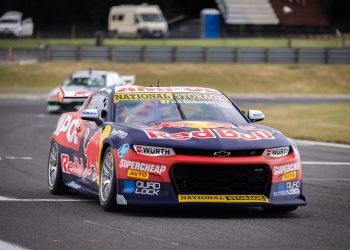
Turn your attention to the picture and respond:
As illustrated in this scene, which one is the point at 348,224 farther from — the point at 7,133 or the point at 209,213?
the point at 7,133

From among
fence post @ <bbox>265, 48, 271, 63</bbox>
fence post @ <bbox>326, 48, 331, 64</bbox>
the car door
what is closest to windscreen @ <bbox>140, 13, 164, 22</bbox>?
fence post @ <bbox>265, 48, 271, 63</bbox>

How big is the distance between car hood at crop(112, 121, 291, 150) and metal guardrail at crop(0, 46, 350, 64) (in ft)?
152

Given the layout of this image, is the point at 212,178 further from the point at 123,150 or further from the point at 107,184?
the point at 107,184

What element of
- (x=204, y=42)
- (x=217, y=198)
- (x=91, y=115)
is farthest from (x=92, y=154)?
(x=204, y=42)

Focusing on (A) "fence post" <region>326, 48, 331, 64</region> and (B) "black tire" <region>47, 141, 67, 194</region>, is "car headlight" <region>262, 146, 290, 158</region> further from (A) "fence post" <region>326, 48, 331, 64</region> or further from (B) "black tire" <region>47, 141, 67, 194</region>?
(A) "fence post" <region>326, 48, 331, 64</region>

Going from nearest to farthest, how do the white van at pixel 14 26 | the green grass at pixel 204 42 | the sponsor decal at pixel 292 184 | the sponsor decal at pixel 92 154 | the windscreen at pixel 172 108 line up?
1. the sponsor decal at pixel 292 184
2. the sponsor decal at pixel 92 154
3. the windscreen at pixel 172 108
4. the green grass at pixel 204 42
5. the white van at pixel 14 26

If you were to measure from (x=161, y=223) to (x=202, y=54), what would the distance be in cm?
4765

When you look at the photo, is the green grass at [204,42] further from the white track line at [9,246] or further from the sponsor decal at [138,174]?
the white track line at [9,246]

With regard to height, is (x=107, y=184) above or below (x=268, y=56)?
above

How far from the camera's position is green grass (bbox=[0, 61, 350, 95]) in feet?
177

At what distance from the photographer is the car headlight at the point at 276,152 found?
10.8 m

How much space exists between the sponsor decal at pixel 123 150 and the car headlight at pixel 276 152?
1.33 meters

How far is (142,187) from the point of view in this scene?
10695 mm

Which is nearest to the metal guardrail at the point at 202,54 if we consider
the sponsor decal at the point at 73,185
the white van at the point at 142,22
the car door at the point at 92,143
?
the white van at the point at 142,22
